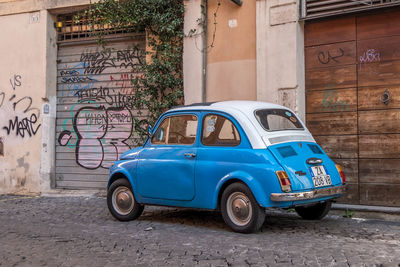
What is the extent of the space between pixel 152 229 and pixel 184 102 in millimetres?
4164

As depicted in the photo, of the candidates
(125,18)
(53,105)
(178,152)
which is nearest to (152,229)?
(178,152)

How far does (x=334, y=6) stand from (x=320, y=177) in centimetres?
378

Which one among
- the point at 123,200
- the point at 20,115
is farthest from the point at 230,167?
the point at 20,115

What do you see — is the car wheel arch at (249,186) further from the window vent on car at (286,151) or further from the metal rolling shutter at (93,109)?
the metal rolling shutter at (93,109)

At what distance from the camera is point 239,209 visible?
20.3ft

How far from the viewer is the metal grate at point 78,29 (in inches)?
462

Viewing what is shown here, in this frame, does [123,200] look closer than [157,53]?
Yes

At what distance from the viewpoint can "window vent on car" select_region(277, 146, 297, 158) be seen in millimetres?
6141

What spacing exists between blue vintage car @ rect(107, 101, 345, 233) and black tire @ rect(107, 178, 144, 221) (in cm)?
2

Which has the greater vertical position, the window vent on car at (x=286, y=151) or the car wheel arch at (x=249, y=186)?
the window vent on car at (x=286, y=151)

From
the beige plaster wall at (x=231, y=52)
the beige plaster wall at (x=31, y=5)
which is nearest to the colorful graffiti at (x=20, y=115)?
the beige plaster wall at (x=31, y=5)

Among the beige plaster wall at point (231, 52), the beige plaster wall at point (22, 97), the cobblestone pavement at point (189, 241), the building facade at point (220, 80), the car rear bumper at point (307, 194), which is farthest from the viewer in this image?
the beige plaster wall at point (22, 97)

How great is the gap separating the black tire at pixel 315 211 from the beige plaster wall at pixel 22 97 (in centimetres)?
713

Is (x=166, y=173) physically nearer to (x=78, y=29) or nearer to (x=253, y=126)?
(x=253, y=126)
